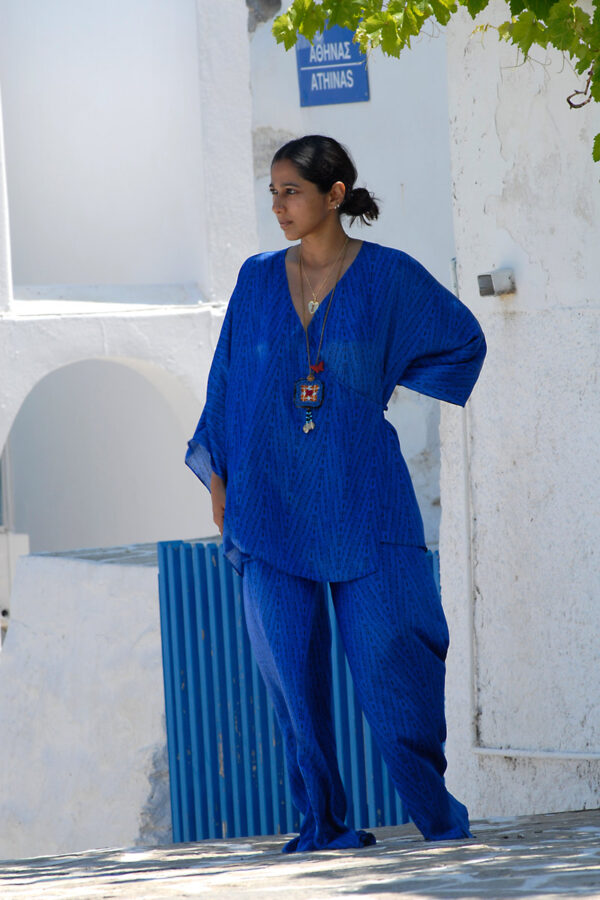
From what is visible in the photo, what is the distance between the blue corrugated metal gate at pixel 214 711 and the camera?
257 inches

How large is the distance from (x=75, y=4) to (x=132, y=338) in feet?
7.70

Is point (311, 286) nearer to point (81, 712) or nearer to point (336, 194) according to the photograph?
point (336, 194)

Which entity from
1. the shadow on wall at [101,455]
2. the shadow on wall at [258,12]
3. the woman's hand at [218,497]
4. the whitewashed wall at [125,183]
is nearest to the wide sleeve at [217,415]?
the woman's hand at [218,497]

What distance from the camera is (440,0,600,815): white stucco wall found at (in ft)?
15.3

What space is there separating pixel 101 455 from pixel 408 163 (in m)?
3.06

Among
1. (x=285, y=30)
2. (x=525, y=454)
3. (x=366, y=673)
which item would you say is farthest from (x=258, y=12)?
(x=366, y=673)

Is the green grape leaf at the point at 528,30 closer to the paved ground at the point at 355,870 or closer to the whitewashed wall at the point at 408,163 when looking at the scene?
the paved ground at the point at 355,870

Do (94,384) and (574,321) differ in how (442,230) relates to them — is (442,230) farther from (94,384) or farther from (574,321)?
(574,321)

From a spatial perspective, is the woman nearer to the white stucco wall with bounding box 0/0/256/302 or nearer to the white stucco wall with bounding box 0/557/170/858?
the white stucco wall with bounding box 0/557/170/858

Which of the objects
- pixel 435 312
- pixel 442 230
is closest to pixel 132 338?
pixel 442 230

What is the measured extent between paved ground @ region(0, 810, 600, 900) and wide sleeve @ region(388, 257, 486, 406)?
1.01 metres

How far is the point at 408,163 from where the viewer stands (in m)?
11.1

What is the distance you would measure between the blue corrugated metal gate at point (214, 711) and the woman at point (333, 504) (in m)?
2.70

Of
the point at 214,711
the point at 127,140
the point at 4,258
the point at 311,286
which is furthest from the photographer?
the point at 127,140
